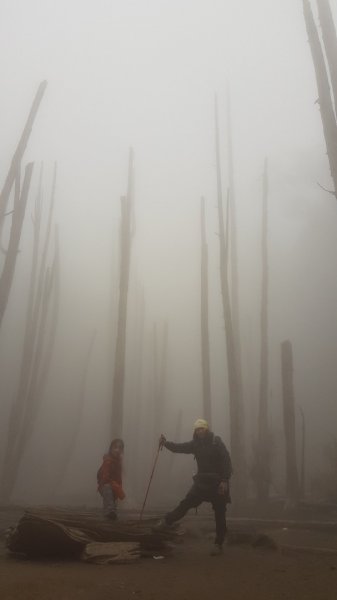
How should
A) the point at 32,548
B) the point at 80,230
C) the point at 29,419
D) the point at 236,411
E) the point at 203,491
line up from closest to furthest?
the point at 32,548
the point at 203,491
the point at 236,411
the point at 29,419
the point at 80,230

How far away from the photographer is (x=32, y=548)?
4336mm

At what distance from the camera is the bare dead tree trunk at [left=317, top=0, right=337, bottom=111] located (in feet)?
23.8

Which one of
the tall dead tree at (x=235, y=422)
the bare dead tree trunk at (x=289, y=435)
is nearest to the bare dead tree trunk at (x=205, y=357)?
the tall dead tree at (x=235, y=422)

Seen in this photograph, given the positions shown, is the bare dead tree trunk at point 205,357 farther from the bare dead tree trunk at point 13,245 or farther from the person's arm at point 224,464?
the person's arm at point 224,464

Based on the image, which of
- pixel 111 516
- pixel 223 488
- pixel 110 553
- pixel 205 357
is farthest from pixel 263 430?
pixel 110 553

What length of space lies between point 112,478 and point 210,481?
1.81 meters

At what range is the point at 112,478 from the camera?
6.54m

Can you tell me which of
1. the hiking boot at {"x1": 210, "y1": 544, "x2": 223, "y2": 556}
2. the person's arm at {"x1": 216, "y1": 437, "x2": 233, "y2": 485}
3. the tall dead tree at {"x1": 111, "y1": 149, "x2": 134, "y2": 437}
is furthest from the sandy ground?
the tall dead tree at {"x1": 111, "y1": 149, "x2": 134, "y2": 437}

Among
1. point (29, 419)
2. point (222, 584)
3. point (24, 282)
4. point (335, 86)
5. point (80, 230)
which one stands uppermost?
point (80, 230)

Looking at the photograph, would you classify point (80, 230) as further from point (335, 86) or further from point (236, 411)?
point (335, 86)

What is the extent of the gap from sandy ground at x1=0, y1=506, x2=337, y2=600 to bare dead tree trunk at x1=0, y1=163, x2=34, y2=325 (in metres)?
6.74

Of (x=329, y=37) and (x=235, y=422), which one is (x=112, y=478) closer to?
(x=235, y=422)

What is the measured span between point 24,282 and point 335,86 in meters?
30.1

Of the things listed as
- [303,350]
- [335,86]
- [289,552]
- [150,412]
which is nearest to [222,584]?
[289,552]
